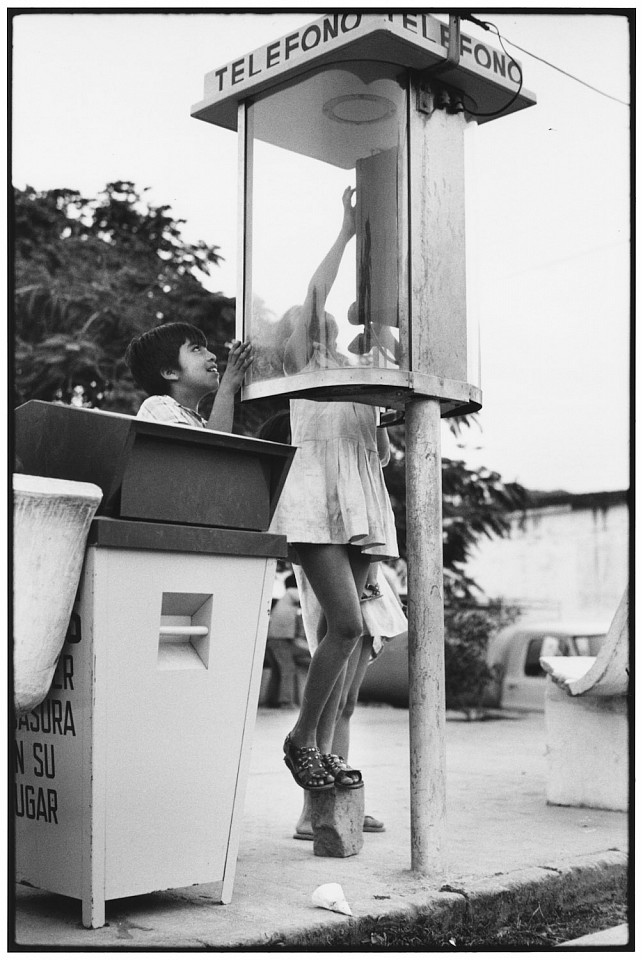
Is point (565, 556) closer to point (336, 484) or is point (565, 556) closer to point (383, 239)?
point (336, 484)

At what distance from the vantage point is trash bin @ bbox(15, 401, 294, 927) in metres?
2.64

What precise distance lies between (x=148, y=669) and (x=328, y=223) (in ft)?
5.41

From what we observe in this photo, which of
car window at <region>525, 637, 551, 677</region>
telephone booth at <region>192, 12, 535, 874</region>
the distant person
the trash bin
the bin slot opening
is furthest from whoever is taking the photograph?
car window at <region>525, 637, 551, 677</region>

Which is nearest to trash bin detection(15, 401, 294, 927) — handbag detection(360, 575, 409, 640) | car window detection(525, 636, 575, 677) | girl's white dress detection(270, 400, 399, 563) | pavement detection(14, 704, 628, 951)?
pavement detection(14, 704, 628, 951)

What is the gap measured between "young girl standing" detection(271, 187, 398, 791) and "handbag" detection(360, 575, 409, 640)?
1.07ft

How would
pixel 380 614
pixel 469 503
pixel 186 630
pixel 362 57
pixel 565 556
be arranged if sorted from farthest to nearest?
pixel 565 556
pixel 469 503
pixel 380 614
pixel 362 57
pixel 186 630

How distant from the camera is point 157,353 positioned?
367 cm

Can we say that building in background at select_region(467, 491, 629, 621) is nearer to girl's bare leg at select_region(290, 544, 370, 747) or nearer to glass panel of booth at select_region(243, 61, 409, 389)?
girl's bare leg at select_region(290, 544, 370, 747)

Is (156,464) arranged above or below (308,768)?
above

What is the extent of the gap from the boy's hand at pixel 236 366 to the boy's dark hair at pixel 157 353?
229mm

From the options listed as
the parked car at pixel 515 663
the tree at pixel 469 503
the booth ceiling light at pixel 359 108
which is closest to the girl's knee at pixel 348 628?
the booth ceiling light at pixel 359 108

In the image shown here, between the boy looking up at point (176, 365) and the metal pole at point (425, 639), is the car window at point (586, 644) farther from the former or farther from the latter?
the boy looking up at point (176, 365)

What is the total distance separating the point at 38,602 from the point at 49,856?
701mm

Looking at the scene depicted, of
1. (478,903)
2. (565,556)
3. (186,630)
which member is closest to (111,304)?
(186,630)
